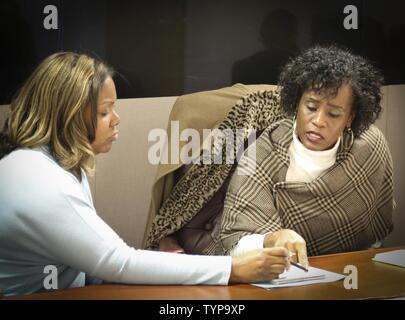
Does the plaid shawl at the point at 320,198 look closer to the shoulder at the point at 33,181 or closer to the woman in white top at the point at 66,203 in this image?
the woman in white top at the point at 66,203

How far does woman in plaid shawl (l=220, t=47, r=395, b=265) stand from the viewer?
1.90 m

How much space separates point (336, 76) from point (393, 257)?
1.92 ft

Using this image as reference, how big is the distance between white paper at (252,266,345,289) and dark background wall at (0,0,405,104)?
595 mm

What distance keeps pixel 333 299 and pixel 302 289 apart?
117 millimetres

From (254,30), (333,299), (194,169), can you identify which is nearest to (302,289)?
(333,299)

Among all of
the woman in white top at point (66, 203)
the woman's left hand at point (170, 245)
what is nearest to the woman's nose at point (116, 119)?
the woman in white top at point (66, 203)

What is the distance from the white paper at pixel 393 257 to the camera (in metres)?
1.88

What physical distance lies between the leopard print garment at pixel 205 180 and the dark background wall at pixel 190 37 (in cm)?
9

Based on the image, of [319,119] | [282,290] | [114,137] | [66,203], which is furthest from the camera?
[319,119]

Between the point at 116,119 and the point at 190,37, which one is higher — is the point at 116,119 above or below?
below

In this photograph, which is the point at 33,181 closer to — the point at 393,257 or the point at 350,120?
the point at 350,120

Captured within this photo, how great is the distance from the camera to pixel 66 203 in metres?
1.54

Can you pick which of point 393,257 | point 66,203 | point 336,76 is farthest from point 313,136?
point 66,203

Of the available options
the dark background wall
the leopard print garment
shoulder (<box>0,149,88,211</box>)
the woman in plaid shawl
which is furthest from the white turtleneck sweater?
shoulder (<box>0,149,88,211</box>)
